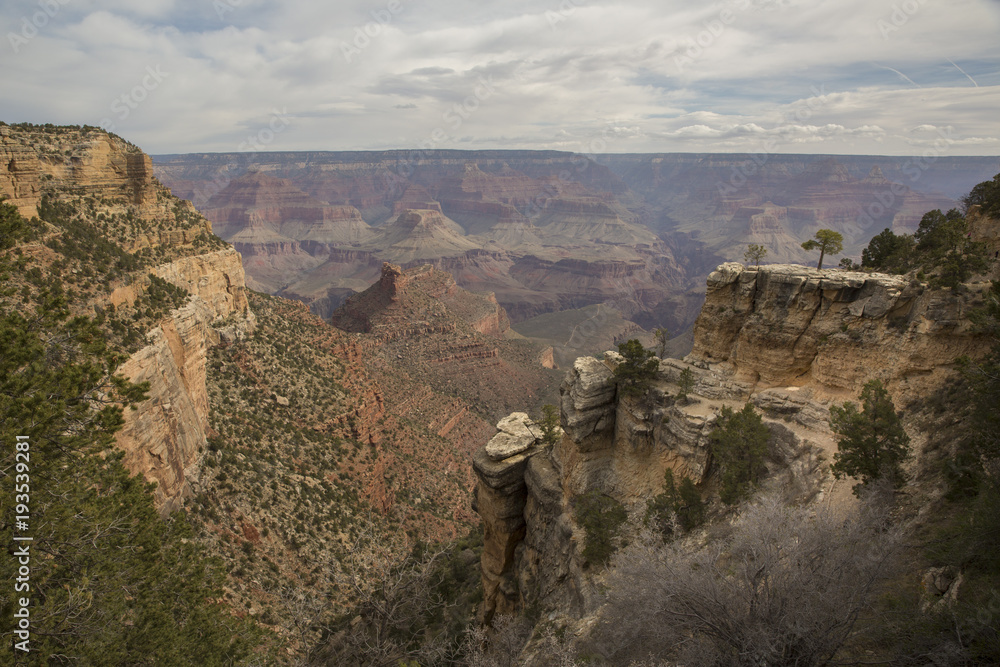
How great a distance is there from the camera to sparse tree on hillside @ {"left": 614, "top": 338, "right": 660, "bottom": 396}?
23.2 meters

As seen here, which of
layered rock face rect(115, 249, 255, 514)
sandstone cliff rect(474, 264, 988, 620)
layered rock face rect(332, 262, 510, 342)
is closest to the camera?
sandstone cliff rect(474, 264, 988, 620)

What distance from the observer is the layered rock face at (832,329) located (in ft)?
57.8

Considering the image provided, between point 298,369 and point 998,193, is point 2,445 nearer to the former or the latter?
point 298,369

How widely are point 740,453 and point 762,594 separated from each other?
363 inches

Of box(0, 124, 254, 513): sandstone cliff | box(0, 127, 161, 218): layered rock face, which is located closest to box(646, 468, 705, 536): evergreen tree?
box(0, 124, 254, 513): sandstone cliff

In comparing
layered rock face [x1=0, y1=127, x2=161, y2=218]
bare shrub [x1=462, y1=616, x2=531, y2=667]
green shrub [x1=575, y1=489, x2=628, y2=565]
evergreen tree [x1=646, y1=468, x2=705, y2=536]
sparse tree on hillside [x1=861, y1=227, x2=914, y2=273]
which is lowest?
bare shrub [x1=462, y1=616, x2=531, y2=667]

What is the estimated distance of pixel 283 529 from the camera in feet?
92.3

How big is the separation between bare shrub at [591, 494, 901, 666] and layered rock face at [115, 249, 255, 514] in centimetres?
1614

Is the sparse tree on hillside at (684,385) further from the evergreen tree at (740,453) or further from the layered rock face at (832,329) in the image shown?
the evergreen tree at (740,453)

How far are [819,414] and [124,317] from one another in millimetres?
31200

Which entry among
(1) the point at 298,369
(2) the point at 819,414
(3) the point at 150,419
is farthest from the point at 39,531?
(1) the point at 298,369

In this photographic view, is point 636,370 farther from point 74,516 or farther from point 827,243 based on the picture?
point 74,516

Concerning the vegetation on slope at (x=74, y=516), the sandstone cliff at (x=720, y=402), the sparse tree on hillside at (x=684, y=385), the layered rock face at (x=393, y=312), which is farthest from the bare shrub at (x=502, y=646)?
the layered rock face at (x=393, y=312)

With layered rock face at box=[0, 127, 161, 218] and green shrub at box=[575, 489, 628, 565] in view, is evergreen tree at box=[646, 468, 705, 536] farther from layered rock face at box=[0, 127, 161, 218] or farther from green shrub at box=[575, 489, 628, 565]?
layered rock face at box=[0, 127, 161, 218]
